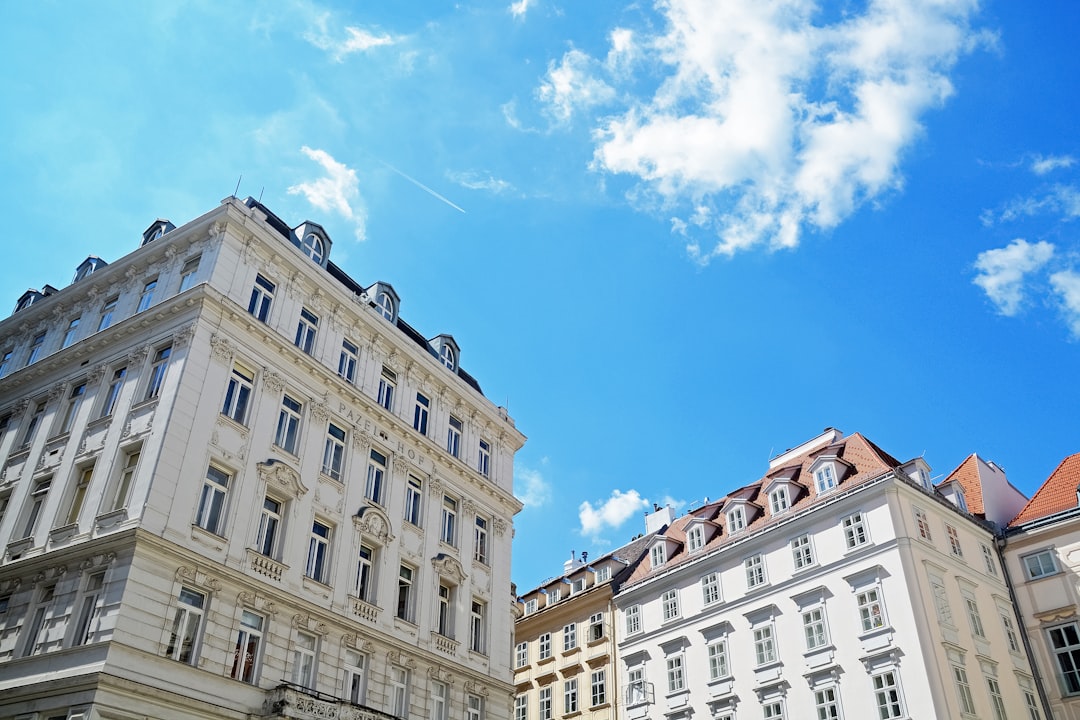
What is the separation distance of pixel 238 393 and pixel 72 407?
643cm

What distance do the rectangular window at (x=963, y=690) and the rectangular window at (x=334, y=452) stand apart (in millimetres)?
25744

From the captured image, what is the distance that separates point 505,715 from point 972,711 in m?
18.7

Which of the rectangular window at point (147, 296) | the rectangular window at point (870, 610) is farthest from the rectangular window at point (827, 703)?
the rectangular window at point (147, 296)

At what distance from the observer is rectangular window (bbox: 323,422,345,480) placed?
94.7 feet

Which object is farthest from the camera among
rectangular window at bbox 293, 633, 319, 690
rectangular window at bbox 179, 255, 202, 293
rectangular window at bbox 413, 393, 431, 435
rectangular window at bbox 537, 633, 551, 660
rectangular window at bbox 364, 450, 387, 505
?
rectangular window at bbox 537, 633, 551, 660

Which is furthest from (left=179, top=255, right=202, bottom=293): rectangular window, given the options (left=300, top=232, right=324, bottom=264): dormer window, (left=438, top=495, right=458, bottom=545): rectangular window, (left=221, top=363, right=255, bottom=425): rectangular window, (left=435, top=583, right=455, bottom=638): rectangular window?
(left=435, top=583, right=455, bottom=638): rectangular window

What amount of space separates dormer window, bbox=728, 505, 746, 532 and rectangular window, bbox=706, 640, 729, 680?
20.7 ft

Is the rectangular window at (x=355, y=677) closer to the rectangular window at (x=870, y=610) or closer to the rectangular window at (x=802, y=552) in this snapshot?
the rectangular window at (x=870, y=610)

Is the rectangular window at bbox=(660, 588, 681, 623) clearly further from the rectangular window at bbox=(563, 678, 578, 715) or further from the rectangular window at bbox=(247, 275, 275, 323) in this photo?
the rectangular window at bbox=(247, 275, 275, 323)

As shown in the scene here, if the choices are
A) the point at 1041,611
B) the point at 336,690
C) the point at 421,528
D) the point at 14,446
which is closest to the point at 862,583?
the point at 1041,611

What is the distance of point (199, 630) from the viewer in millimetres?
22328

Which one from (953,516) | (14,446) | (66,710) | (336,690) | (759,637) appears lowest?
(66,710)

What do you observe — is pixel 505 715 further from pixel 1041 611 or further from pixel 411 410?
pixel 1041 611

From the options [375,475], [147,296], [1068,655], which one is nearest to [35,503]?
[147,296]
